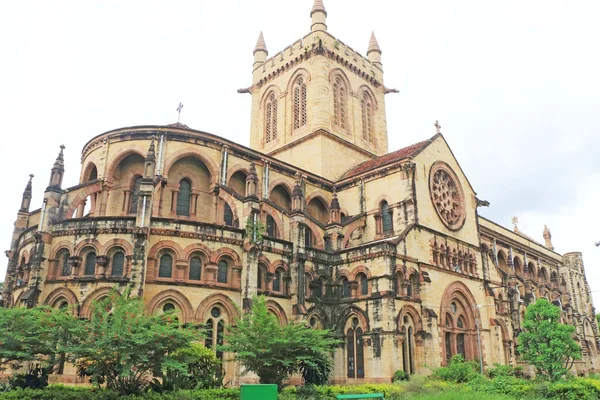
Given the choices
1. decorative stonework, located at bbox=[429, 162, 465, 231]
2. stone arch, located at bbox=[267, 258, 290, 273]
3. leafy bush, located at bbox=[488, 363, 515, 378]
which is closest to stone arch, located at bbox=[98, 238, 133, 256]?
stone arch, located at bbox=[267, 258, 290, 273]

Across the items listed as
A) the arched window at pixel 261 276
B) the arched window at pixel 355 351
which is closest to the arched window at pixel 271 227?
the arched window at pixel 261 276

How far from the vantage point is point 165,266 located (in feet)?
94.0

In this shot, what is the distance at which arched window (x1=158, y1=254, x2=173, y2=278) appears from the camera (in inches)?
1120

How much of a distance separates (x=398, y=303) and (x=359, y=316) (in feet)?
8.82

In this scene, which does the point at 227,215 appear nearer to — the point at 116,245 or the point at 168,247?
the point at 168,247

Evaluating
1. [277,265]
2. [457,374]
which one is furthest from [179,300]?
[457,374]

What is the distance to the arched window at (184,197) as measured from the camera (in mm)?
34500

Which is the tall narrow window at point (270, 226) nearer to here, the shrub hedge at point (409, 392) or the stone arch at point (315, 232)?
the stone arch at point (315, 232)

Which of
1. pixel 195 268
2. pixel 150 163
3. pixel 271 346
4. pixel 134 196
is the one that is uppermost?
pixel 150 163

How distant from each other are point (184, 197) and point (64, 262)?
29.8 ft

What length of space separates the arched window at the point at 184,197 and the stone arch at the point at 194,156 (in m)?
1.64

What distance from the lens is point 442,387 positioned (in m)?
26.8

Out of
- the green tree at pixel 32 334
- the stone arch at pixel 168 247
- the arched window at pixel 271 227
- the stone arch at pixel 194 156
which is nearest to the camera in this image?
the green tree at pixel 32 334

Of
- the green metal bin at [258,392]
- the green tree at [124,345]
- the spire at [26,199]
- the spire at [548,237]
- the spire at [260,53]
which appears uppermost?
the spire at [260,53]
